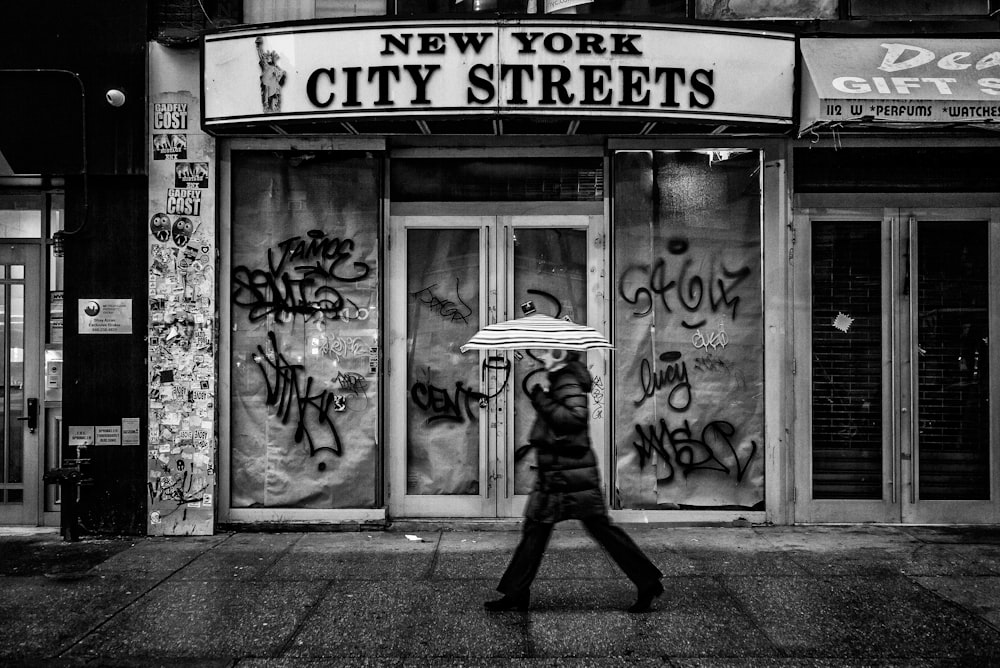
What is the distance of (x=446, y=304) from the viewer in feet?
23.8

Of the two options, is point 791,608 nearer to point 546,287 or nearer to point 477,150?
point 546,287

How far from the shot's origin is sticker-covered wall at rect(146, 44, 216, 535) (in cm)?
685

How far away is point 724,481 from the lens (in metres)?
7.12

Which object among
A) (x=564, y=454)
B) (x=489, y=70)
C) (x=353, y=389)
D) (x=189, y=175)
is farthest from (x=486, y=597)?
(x=189, y=175)

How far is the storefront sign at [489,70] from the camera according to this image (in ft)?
20.9

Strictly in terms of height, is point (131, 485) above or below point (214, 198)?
below

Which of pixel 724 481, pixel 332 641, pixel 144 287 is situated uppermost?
pixel 144 287

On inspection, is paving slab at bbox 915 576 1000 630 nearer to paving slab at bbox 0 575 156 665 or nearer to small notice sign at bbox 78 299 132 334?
paving slab at bbox 0 575 156 665

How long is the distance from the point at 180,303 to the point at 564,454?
13.3 feet

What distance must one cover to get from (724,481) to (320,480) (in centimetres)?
377

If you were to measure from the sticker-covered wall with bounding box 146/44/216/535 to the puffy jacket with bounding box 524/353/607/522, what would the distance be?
3533mm

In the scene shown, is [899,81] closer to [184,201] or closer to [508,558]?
[508,558]

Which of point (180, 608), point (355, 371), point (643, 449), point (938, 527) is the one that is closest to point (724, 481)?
point (643, 449)

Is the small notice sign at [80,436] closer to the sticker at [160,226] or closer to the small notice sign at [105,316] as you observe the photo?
the small notice sign at [105,316]
